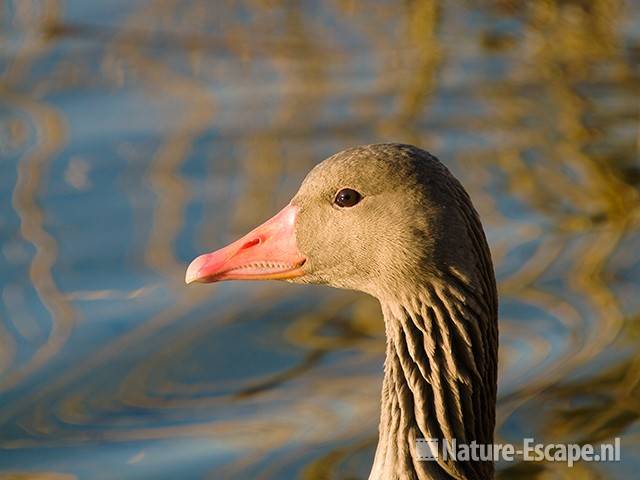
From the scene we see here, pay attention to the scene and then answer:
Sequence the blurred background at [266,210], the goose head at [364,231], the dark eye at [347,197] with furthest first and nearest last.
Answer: the blurred background at [266,210] → the dark eye at [347,197] → the goose head at [364,231]

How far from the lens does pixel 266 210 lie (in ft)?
35.9

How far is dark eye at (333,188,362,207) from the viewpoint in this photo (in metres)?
6.63

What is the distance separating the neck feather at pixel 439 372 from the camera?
21.3 ft

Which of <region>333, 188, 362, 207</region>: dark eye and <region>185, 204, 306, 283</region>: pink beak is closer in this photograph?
<region>333, 188, 362, 207</region>: dark eye

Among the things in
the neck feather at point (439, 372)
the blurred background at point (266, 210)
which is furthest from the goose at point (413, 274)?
the blurred background at point (266, 210)

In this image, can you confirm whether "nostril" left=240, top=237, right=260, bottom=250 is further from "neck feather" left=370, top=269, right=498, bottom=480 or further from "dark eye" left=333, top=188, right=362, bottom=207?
"neck feather" left=370, top=269, right=498, bottom=480

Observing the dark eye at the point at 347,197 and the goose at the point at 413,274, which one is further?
the dark eye at the point at 347,197

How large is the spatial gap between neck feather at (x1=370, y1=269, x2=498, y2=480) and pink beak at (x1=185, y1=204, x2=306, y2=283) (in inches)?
21.1

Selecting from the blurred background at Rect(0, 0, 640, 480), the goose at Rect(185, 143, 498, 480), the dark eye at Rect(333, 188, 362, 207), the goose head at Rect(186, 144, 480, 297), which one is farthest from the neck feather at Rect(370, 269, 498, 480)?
the blurred background at Rect(0, 0, 640, 480)

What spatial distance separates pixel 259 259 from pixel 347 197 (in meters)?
0.55

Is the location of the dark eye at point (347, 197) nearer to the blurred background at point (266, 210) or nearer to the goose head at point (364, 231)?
the goose head at point (364, 231)

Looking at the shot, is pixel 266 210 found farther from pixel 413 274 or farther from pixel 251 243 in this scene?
pixel 413 274

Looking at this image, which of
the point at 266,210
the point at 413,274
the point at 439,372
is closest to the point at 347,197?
the point at 413,274

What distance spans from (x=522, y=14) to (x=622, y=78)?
1619 mm
